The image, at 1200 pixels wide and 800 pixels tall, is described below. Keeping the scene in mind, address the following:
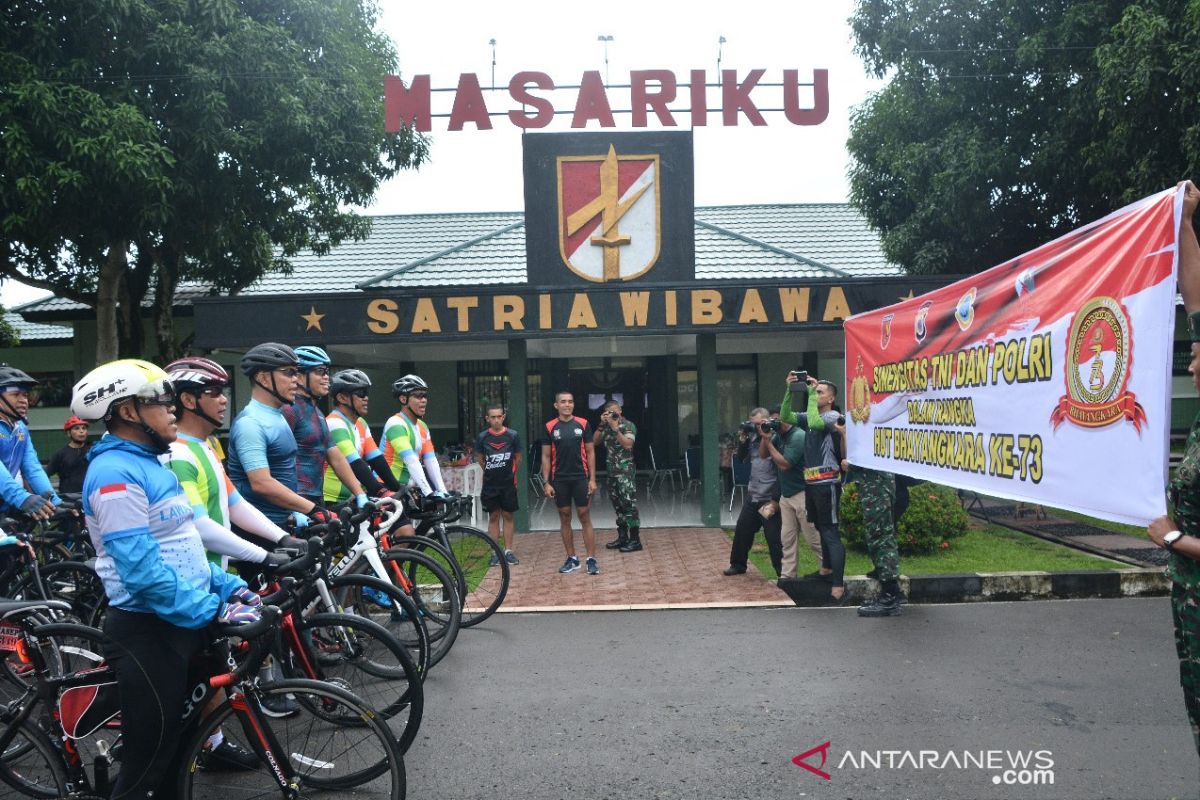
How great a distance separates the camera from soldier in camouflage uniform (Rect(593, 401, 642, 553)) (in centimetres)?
1072

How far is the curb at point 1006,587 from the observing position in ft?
26.5

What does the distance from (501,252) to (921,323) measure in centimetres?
959

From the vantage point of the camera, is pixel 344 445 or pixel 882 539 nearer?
pixel 344 445

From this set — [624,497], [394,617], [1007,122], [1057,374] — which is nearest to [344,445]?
[394,617]

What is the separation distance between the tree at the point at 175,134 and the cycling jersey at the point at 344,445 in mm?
6929

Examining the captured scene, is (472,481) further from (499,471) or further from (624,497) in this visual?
(499,471)

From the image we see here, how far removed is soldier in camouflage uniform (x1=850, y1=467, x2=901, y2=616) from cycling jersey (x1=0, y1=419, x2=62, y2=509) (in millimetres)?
6461

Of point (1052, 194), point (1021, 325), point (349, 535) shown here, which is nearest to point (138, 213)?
point (349, 535)

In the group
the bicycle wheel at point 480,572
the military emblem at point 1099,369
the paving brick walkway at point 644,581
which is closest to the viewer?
the military emblem at point 1099,369

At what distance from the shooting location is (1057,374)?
14.9ft

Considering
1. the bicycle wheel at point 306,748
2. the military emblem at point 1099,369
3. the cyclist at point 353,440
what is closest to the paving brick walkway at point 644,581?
the cyclist at point 353,440

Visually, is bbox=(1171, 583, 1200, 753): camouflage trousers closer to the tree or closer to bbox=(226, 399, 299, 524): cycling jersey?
bbox=(226, 399, 299, 524): cycling jersey

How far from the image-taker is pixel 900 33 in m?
13.2

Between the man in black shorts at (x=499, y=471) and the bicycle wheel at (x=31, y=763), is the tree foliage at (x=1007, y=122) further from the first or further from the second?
the bicycle wheel at (x=31, y=763)
